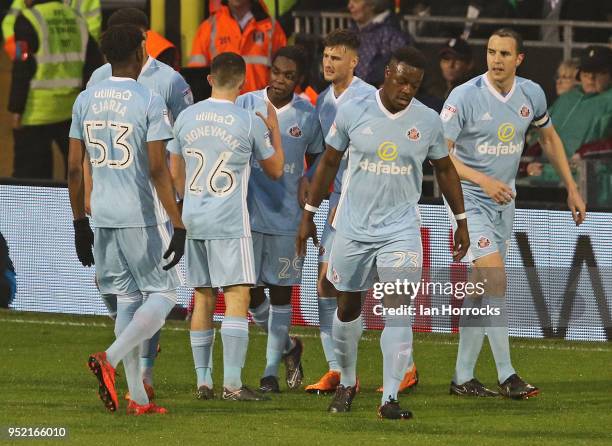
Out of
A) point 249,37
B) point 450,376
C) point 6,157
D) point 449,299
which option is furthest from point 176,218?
point 6,157

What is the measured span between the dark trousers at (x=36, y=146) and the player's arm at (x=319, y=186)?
7583mm

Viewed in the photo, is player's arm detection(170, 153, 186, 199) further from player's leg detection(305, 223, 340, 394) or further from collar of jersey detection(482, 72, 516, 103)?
collar of jersey detection(482, 72, 516, 103)

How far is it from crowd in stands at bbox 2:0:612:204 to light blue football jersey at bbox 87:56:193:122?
4531 millimetres

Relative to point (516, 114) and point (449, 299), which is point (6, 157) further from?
point (516, 114)

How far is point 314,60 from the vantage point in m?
16.0

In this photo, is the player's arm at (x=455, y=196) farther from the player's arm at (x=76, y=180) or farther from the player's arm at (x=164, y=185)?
the player's arm at (x=76, y=180)

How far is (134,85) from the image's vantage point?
927 centimetres

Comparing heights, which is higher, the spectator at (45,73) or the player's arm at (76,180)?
the player's arm at (76,180)

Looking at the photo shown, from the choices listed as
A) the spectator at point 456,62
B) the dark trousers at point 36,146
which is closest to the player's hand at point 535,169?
the spectator at point 456,62

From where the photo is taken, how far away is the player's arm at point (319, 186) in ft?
30.3

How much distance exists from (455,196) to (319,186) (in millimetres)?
775

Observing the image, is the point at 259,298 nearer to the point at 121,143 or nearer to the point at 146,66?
the point at 146,66

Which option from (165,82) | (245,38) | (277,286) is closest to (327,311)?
(277,286)

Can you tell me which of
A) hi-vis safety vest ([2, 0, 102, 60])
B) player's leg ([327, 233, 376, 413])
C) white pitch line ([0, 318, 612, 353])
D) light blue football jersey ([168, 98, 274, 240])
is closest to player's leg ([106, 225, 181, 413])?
light blue football jersey ([168, 98, 274, 240])
